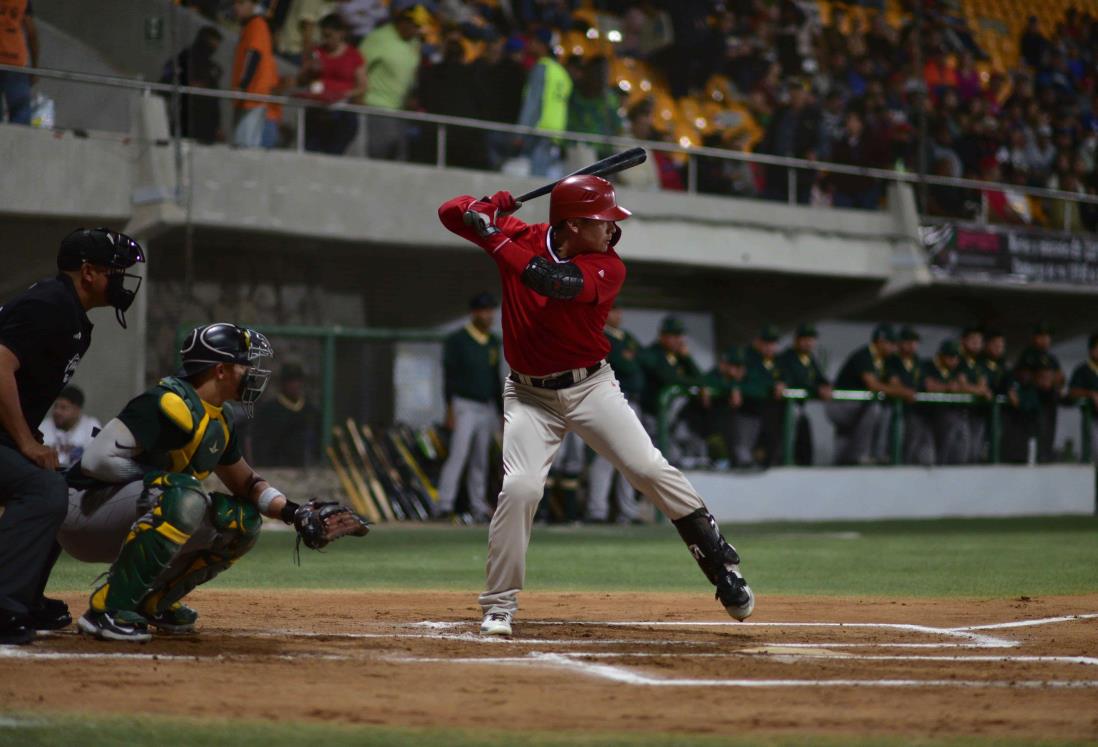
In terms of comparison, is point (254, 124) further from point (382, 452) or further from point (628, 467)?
point (628, 467)

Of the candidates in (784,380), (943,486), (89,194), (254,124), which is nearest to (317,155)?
(254,124)

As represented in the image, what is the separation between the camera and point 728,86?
726 inches

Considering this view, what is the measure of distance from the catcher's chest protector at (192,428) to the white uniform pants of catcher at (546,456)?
1197mm

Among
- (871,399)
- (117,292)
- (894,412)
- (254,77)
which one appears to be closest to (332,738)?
(117,292)

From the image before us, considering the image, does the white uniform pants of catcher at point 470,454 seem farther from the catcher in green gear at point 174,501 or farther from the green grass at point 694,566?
the catcher in green gear at point 174,501

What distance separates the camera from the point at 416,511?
51.0 ft

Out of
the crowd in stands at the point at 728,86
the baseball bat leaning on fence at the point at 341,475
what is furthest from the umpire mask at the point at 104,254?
the baseball bat leaning on fence at the point at 341,475

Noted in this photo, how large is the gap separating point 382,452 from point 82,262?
10033 mm

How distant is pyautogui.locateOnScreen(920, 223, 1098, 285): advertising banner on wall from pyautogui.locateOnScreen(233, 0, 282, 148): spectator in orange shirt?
343 inches

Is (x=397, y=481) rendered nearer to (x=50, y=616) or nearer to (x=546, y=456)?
(x=546, y=456)

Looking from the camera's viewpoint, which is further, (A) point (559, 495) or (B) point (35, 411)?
(A) point (559, 495)

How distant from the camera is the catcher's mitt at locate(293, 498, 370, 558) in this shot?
5.73 meters

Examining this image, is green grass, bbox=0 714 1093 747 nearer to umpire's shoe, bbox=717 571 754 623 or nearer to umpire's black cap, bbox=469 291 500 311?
umpire's shoe, bbox=717 571 754 623

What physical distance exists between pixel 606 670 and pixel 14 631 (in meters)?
2.15
